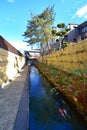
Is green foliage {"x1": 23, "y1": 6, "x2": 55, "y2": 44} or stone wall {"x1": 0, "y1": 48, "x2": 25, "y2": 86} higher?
green foliage {"x1": 23, "y1": 6, "x2": 55, "y2": 44}

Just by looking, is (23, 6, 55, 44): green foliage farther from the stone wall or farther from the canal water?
the canal water

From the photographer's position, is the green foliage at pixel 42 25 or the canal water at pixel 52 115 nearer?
the canal water at pixel 52 115

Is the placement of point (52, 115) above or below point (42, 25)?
below

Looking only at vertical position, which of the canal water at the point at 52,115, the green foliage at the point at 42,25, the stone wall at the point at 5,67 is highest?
the green foliage at the point at 42,25

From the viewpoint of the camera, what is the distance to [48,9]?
1377 inches

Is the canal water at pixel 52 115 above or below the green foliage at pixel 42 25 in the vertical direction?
below

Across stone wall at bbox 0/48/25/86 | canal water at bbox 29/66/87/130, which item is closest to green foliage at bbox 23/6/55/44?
stone wall at bbox 0/48/25/86

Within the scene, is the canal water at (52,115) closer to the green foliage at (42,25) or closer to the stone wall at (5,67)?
the stone wall at (5,67)

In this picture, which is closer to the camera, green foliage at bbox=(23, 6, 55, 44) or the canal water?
the canal water

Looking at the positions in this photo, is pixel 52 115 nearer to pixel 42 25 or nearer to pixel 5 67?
pixel 5 67

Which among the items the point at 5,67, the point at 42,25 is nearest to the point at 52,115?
the point at 5,67

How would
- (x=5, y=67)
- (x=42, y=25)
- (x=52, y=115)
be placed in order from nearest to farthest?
(x=52, y=115), (x=5, y=67), (x=42, y=25)

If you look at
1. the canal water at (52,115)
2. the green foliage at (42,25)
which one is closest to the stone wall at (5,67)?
the canal water at (52,115)

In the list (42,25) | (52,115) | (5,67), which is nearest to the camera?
(52,115)
